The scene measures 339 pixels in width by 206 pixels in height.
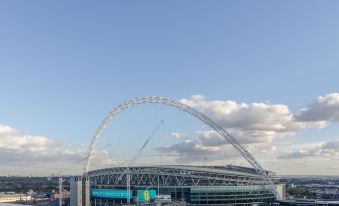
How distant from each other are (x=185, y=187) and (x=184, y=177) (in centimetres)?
654

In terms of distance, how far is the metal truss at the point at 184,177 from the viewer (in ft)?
500

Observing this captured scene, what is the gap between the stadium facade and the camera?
5714 inches

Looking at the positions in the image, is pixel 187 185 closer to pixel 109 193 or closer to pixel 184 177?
pixel 184 177

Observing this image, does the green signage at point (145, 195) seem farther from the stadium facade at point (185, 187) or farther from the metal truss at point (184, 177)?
the metal truss at point (184, 177)

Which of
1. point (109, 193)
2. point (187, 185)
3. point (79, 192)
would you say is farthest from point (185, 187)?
point (79, 192)

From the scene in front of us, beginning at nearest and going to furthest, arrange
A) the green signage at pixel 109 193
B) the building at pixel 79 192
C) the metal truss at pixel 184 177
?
the building at pixel 79 192, the metal truss at pixel 184 177, the green signage at pixel 109 193

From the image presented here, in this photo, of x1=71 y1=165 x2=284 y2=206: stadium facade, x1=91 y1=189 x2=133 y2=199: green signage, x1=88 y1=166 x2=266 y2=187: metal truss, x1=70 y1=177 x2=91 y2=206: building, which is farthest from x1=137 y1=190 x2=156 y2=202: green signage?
x1=70 y1=177 x2=91 y2=206: building

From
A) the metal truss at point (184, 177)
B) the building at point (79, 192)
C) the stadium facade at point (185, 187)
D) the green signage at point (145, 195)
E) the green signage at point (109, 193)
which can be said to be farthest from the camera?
the green signage at point (109, 193)

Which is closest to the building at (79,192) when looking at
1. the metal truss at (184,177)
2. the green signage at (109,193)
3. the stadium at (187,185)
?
the stadium at (187,185)

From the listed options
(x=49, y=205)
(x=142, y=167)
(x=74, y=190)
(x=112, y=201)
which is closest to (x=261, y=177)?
(x=142, y=167)

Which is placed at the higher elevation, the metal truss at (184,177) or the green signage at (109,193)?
the metal truss at (184,177)

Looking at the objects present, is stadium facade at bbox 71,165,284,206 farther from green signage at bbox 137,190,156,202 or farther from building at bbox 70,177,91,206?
building at bbox 70,177,91,206

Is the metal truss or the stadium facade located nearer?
the stadium facade

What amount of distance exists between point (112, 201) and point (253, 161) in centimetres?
5323
